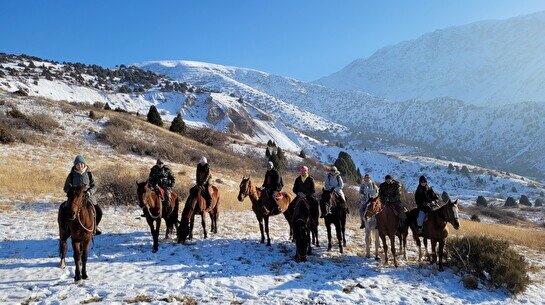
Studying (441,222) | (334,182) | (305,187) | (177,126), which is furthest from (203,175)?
(177,126)

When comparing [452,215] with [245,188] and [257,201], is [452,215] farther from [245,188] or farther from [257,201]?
[245,188]

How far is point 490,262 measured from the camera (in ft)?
40.4

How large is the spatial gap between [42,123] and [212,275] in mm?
30834

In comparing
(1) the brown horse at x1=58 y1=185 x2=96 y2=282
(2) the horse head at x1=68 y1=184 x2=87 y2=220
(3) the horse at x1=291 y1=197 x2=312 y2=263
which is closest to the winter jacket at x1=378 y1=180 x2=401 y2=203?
(3) the horse at x1=291 y1=197 x2=312 y2=263

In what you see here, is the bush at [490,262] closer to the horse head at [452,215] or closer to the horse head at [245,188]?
the horse head at [452,215]

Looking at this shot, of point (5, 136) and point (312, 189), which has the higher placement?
point (5, 136)

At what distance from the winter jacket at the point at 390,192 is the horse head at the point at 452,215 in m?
1.64

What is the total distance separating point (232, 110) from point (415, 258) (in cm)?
Result: 8722

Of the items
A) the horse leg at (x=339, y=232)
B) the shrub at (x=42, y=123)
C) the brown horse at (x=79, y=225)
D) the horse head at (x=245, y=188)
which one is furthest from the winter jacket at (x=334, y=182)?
the shrub at (x=42, y=123)

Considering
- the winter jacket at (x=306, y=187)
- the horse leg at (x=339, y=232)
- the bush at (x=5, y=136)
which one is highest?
the bush at (x=5, y=136)

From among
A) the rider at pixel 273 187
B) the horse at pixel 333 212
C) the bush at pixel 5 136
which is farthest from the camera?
the bush at pixel 5 136

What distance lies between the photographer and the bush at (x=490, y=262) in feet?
38.2

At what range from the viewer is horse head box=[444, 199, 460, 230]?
1191 cm

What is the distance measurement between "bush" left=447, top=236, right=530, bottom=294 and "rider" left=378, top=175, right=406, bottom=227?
219 cm
